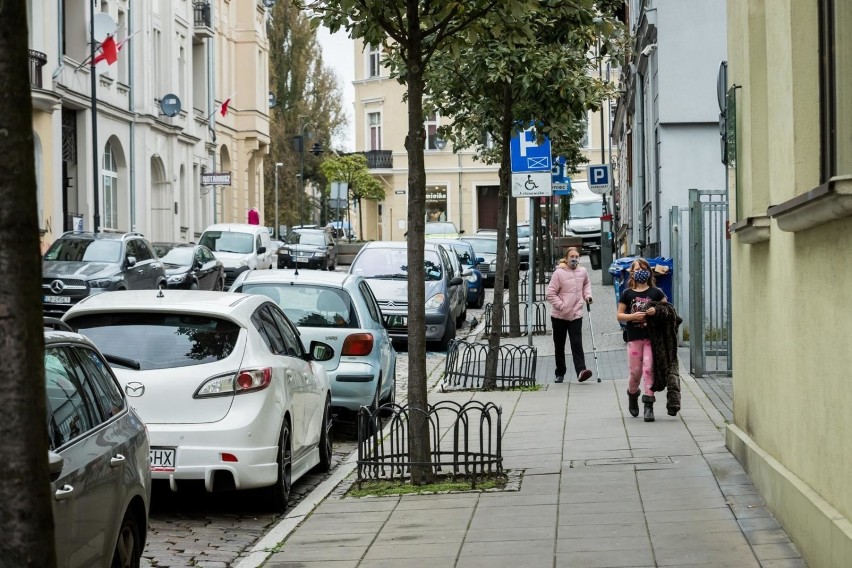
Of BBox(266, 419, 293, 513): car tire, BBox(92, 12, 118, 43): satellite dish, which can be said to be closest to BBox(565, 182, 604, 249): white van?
BBox(92, 12, 118, 43): satellite dish

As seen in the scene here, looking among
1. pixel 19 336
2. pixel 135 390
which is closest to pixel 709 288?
pixel 135 390

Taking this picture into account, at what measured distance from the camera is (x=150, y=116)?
46.8m

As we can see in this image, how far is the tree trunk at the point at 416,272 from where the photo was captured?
32.9ft

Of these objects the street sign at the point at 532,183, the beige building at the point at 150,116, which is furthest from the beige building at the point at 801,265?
the beige building at the point at 150,116

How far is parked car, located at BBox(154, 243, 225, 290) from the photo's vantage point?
102ft

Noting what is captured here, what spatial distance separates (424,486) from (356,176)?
62448 millimetres

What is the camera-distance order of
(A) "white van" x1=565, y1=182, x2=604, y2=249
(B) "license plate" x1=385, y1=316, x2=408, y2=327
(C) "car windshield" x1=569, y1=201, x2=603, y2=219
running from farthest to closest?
(C) "car windshield" x1=569, y1=201, x2=603, y2=219 → (A) "white van" x1=565, y1=182, x2=604, y2=249 → (B) "license plate" x1=385, y1=316, x2=408, y2=327

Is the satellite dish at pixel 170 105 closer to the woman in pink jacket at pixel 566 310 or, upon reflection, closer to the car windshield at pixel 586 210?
the car windshield at pixel 586 210

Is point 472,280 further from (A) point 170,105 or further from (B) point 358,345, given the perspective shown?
(A) point 170,105

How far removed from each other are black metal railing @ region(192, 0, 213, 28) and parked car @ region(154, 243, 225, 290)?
24.0m

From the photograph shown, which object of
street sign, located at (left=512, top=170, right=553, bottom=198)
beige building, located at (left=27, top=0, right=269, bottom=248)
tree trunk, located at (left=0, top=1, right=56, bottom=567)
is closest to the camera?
tree trunk, located at (left=0, top=1, right=56, bottom=567)

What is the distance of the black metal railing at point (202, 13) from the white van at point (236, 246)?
18.7m

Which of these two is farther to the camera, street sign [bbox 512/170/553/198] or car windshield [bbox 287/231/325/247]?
car windshield [bbox 287/231/325/247]

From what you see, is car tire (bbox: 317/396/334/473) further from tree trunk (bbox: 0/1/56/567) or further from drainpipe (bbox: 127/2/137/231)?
drainpipe (bbox: 127/2/137/231)
